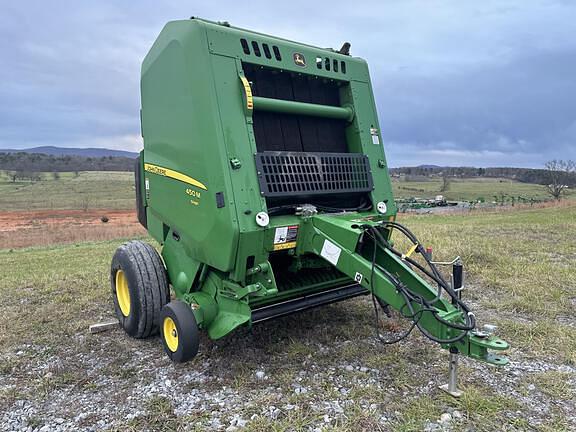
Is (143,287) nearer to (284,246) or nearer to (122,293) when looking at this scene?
(122,293)

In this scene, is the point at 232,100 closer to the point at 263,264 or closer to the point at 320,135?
the point at 320,135

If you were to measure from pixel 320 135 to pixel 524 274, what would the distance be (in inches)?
155

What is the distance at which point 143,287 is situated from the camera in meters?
4.12

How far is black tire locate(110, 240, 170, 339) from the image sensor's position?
4.13 m

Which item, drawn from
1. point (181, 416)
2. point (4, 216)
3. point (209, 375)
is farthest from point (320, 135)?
point (4, 216)

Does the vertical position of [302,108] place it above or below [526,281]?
above

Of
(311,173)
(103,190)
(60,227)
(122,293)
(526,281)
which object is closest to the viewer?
(311,173)

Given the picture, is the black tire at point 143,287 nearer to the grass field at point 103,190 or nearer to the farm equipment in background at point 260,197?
the farm equipment in background at point 260,197

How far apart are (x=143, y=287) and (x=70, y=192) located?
6235cm

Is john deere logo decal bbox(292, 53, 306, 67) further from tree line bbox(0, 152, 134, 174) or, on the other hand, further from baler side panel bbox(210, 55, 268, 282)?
tree line bbox(0, 152, 134, 174)

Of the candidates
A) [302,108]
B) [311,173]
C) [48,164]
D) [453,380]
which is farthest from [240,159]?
[48,164]

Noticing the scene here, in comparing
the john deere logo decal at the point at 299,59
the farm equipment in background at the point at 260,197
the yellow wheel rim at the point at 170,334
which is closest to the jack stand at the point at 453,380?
the farm equipment in background at the point at 260,197

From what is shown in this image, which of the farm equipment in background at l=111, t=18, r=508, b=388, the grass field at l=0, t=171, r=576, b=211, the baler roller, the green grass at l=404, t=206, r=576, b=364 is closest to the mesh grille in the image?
the farm equipment in background at l=111, t=18, r=508, b=388

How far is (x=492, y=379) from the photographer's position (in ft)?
11.0
